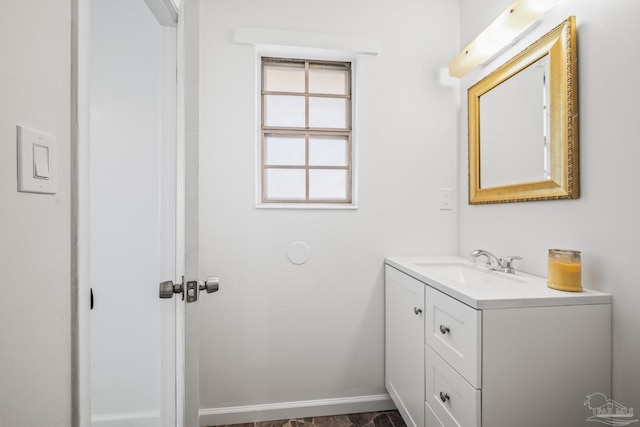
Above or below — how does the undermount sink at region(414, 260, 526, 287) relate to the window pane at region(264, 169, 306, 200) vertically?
below

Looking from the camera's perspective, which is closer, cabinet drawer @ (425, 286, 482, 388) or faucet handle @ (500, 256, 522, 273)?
cabinet drawer @ (425, 286, 482, 388)

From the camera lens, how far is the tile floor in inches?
66.3

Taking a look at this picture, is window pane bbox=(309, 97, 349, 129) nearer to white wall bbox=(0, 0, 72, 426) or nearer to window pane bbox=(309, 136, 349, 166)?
window pane bbox=(309, 136, 349, 166)

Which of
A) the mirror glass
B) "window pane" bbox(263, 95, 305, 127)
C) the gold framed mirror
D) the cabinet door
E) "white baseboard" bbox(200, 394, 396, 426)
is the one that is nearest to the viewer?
the gold framed mirror

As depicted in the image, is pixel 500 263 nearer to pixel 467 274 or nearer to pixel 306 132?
pixel 467 274

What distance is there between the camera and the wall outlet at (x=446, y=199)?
185 cm

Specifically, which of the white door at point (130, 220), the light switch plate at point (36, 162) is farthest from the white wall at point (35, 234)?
the white door at point (130, 220)

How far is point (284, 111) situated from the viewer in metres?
1.85

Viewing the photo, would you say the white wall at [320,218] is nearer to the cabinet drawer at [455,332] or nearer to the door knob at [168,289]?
the cabinet drawer at [455,332]

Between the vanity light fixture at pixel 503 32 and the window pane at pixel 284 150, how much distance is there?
0.99 m

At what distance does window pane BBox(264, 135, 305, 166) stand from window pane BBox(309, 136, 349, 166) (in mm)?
68

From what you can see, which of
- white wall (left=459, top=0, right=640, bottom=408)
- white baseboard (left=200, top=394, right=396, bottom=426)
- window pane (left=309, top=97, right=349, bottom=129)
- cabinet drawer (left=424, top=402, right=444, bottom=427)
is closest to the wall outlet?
white wall (left=459, top=0, right=640, bottom=408)

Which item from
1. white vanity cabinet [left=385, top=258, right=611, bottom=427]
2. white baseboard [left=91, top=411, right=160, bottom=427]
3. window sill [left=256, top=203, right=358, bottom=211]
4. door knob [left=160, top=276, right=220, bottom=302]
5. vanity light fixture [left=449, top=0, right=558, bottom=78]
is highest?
vanity light fixture [left=449, top=0, right=558, bottom=78]

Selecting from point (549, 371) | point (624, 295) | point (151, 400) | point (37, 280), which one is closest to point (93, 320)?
point (151, 400)
